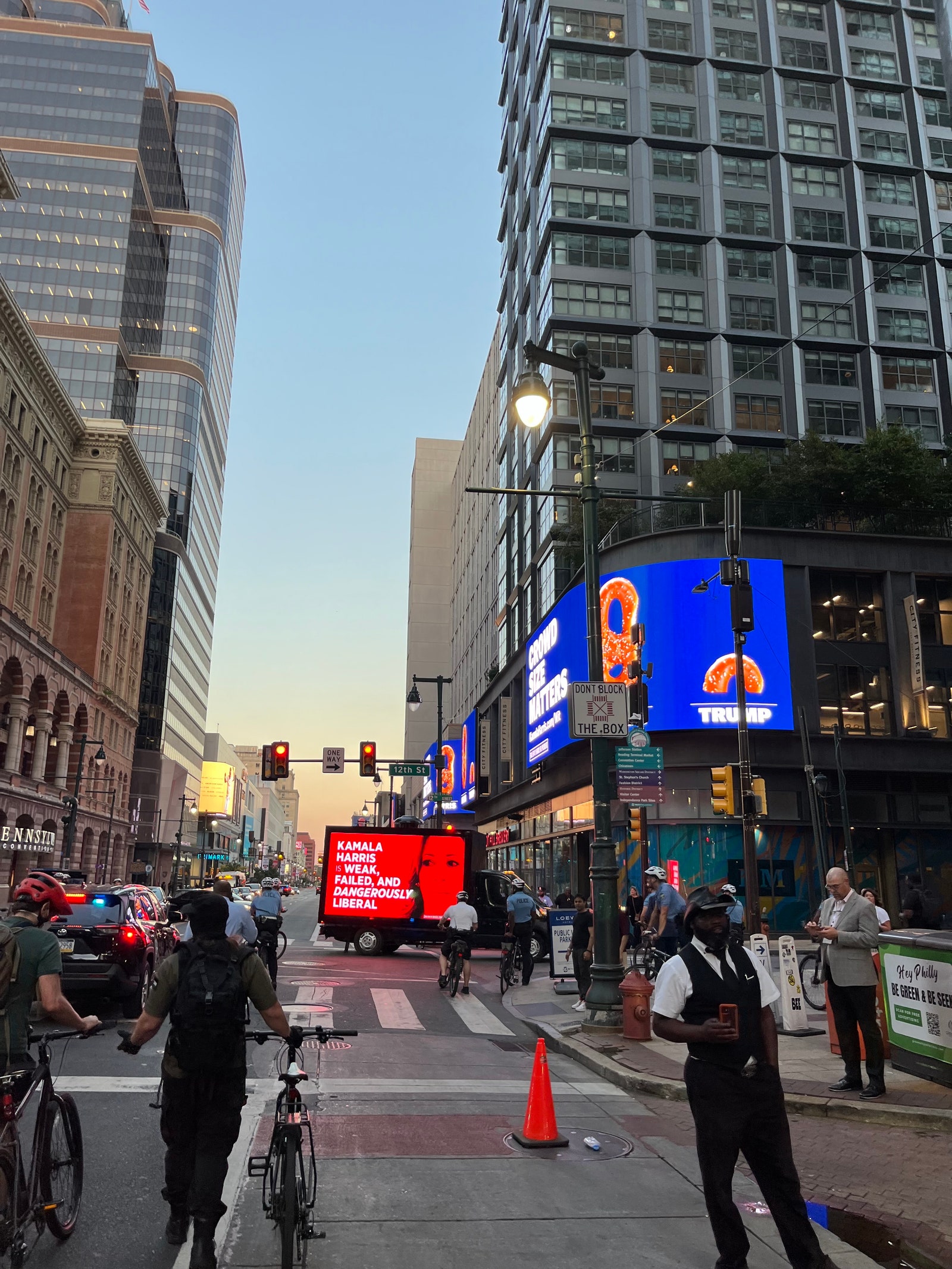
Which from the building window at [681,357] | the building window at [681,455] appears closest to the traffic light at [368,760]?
the building window at [681,455]

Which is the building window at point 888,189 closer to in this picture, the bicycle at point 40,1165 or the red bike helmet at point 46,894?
the red bike helmet at point 46,894

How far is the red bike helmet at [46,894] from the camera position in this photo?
552 cm

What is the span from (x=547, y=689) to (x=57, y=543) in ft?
145

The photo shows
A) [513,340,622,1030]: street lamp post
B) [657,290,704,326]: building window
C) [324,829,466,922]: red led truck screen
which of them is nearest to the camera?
[513,340,622,1030]: street lamp post

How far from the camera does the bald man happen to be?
8812 millimetres

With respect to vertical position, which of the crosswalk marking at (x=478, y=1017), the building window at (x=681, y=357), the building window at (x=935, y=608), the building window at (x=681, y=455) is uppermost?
the building window at (x=681, y=357)

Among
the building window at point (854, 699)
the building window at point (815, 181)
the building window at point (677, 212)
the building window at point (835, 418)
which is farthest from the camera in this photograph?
the building window at point (815, 181)

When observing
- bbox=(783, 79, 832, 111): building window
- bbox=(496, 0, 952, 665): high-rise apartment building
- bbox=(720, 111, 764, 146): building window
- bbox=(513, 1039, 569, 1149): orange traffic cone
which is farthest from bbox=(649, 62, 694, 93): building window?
bbox=(513, 1039, 569, 1149): orange traffic cone

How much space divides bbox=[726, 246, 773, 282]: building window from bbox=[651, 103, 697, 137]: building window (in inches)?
316

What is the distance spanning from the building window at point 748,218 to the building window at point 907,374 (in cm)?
1038

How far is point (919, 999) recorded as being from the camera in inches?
379

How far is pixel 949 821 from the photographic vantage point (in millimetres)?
35844

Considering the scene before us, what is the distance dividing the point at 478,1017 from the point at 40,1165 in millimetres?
10860

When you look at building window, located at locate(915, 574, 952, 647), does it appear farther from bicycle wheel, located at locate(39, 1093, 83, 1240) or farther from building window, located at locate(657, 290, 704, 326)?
bicycle wheel, located at locate(39, 1093, 83, 1240)
